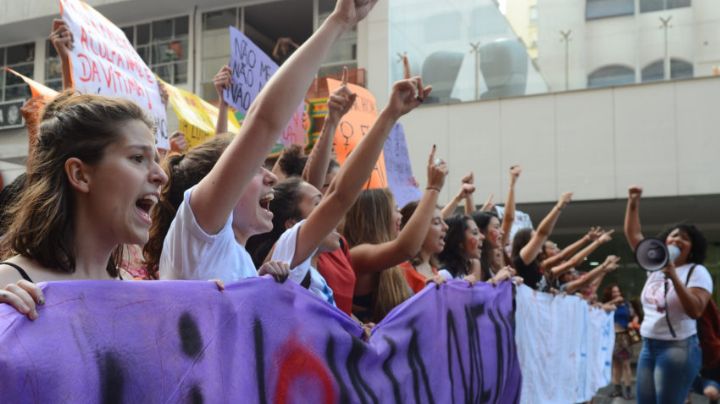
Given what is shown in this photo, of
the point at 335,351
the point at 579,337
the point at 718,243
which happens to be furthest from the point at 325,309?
the point at 718,243

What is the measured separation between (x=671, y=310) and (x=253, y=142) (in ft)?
14.8

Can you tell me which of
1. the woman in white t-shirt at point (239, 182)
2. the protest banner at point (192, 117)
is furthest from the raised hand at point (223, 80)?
the woman in white t-shirt at point (239, 182)

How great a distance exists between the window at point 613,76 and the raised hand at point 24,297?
1554 cm

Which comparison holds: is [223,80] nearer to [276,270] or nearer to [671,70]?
[276,270]

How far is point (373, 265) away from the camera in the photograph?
3.71 metres

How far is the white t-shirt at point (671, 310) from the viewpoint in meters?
5.73

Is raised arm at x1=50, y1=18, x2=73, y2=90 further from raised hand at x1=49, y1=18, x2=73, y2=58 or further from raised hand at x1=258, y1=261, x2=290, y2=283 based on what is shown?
raised hand at x1=258, y1=261, x2=290, y2=283

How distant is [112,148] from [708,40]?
50.1 feet

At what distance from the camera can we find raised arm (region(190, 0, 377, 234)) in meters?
2.06

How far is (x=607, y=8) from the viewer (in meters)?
15.5

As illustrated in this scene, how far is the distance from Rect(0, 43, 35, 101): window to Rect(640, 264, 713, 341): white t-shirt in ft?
59.0

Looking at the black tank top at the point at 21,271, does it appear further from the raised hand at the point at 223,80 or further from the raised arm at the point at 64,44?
the raised hand at the point at 223,80

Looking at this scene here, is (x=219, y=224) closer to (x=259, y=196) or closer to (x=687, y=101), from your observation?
(x=259, y=196)

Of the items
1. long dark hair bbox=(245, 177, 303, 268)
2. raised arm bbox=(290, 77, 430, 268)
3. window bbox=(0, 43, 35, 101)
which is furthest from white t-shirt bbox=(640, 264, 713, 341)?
window bbox=(0, 43, 35, 101)
